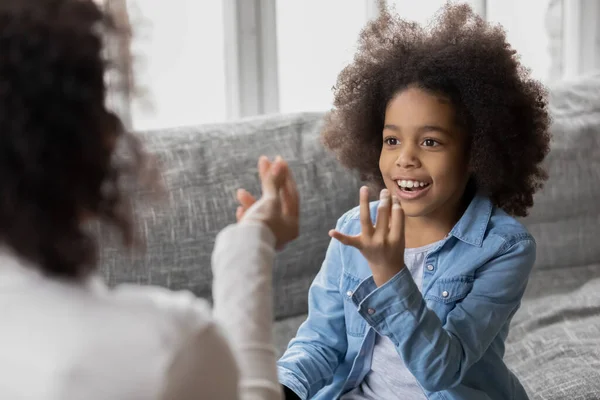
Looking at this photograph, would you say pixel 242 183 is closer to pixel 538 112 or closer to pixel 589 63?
pixel 538 112

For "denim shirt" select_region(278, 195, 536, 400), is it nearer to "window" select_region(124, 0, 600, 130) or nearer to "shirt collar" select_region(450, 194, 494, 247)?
"shirt collar" select_region(450, 194, 494, 247)

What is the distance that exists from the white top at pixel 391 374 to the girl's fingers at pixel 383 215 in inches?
13.2

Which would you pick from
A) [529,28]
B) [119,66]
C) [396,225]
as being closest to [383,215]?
[396,225]

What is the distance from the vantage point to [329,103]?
285 centimetres

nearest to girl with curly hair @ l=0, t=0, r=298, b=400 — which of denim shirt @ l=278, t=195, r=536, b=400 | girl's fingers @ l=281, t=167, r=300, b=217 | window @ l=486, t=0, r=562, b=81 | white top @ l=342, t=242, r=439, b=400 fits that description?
girl's fingers @ l=281, t=167, r=300, b=217

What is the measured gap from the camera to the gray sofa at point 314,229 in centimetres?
200

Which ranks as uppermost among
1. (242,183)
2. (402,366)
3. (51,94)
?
(51,94)

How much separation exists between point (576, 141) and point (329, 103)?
0.75 m

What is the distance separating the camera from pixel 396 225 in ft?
3.96

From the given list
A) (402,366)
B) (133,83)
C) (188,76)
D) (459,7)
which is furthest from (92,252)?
(188,76)

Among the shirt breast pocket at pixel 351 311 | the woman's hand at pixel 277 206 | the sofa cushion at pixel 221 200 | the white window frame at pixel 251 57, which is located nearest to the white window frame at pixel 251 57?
the white window frame at pixel 251 57

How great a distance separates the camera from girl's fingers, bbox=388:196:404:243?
3.93 feet

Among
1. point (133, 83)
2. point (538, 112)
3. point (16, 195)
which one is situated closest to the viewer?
point (16, 195)

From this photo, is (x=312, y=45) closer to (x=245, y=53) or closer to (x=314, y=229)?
(x=245, y=53)
